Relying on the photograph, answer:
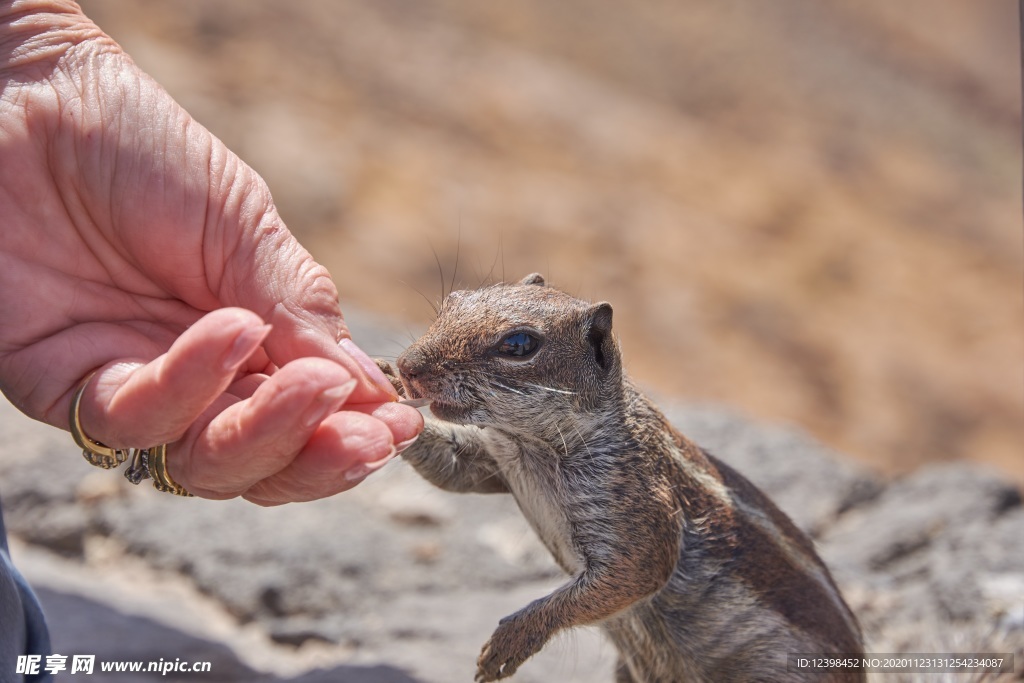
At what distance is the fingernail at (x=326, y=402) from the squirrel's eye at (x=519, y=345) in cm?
83

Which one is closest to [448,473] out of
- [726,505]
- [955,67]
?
[726,505]

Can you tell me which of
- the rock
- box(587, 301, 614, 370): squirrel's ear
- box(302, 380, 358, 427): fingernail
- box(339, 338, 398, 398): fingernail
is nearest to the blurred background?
the rock

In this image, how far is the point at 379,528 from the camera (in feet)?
17.7

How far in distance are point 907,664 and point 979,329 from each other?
1239cm

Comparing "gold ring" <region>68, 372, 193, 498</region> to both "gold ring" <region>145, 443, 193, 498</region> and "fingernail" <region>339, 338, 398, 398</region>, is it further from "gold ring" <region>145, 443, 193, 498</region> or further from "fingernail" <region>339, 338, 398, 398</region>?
"fingernail" <region>339, 338, 398, 398</region>

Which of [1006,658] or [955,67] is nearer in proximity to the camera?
[1006,658]

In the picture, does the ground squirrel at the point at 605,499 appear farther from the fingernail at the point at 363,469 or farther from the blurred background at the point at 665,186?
the blurred background at the point at 665,186

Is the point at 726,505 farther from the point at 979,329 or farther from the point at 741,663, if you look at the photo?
the point at 979,329

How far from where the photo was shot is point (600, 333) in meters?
3.61

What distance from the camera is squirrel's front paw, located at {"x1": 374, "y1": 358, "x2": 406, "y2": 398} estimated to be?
360cm

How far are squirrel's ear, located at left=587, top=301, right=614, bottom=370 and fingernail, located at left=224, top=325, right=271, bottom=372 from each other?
1.31 meters

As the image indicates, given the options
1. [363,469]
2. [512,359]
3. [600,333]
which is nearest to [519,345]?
[512,359]

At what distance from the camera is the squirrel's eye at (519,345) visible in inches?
135

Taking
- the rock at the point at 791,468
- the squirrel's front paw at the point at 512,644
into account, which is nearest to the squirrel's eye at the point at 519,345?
the squirrel's front paw at the point at 512,644
